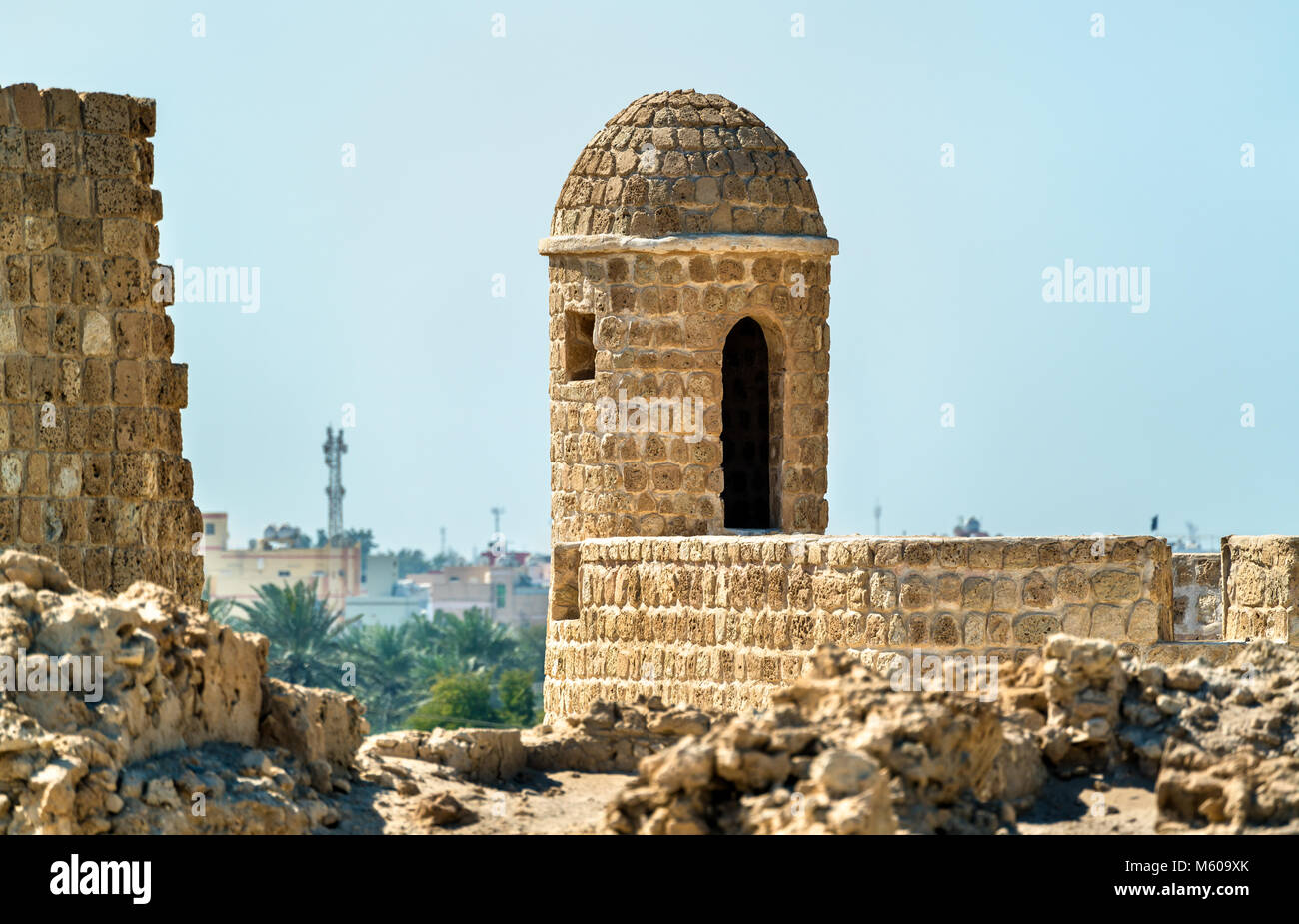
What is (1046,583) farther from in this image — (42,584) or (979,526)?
(979,526)

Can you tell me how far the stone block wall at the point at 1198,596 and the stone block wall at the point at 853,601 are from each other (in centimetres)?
286

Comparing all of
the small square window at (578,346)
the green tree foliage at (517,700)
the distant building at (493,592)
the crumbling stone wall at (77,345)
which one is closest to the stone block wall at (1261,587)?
the small square window at (578,346)

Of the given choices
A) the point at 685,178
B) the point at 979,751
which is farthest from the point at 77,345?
the point at 979,751

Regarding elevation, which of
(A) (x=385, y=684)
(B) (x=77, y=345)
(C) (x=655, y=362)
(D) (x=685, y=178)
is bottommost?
(A) (x=385, y=684)

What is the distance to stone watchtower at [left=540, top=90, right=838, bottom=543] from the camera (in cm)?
1981

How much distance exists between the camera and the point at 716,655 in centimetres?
1711

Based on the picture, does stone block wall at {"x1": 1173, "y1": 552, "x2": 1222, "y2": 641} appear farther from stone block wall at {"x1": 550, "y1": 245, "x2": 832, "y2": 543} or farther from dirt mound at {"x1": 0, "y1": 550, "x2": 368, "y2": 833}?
dirt mound at {"x1": 0, "y1": 550, "x2": 368, "y2": 833}

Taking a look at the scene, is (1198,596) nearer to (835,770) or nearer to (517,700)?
(835,770)

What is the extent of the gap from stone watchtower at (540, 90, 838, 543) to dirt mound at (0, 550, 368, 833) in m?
7.84

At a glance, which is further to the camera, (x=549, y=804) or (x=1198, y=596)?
(x=1198, y=596)

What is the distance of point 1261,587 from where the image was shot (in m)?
18.5

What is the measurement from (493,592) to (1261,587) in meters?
91.5
